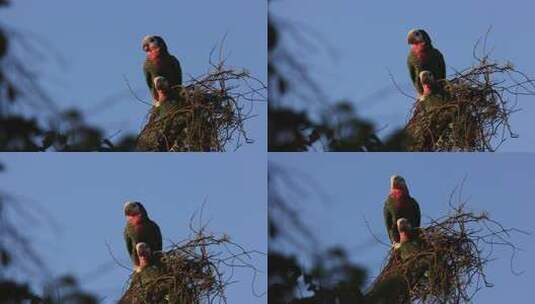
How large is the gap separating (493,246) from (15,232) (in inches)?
55.0

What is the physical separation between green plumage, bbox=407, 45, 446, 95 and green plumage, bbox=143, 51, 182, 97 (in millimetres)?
583

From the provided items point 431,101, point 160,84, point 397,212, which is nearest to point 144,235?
point 160,84

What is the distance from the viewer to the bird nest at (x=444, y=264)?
3508 millimetres

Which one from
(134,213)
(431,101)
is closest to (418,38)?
(431,101)

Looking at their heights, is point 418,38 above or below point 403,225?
above

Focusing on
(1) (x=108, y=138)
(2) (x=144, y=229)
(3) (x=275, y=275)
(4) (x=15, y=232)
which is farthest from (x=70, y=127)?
(4) (x=15, y=232)

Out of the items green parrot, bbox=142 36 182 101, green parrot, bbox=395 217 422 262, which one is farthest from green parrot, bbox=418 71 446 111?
green parrot, bbox=142 36 182 101

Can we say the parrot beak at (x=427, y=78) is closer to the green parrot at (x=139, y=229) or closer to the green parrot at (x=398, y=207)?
the green parrot at (x=398, y=207)

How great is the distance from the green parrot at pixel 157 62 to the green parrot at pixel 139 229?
28cm

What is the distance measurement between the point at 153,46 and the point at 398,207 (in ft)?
2.39

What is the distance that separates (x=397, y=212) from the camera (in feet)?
11.8

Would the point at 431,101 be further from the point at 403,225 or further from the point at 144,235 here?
the point at 144,235

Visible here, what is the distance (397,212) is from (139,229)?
2.10ft

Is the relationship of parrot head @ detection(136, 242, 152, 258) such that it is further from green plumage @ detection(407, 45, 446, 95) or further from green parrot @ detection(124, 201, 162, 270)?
green plumage @ detection(407, 45, 446, 95)
